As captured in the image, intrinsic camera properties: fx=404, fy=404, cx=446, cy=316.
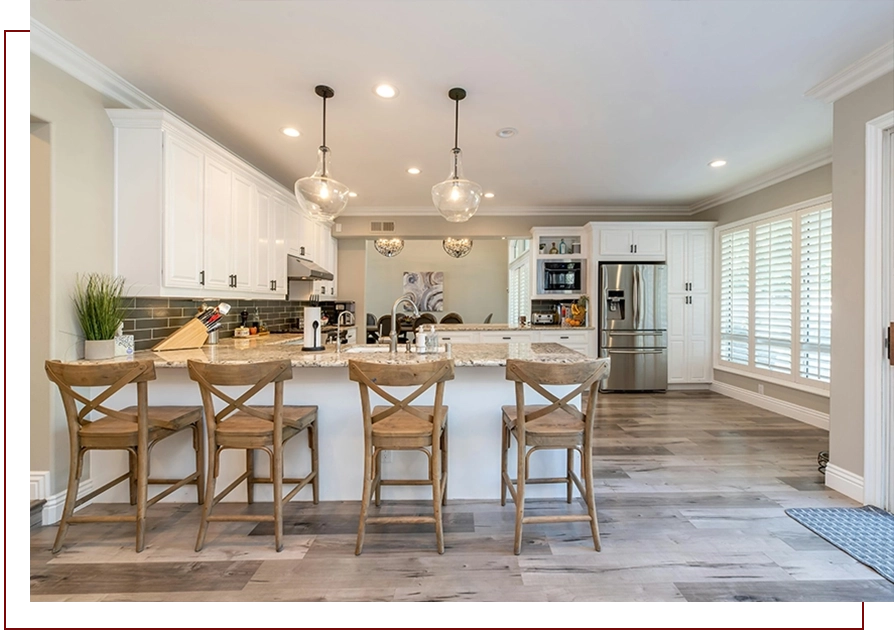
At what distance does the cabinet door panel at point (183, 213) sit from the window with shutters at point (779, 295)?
499cm

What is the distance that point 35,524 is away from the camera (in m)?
2.13

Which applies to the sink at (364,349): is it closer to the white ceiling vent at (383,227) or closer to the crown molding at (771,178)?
the white ceiling vent at (383,227)

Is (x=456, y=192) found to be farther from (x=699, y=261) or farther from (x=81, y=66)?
(x=699, y=261)

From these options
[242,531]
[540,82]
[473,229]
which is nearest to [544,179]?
[473,229]

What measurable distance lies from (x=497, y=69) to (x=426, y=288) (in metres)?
7.30

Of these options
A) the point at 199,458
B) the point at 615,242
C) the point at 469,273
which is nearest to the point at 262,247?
the point at 199,458

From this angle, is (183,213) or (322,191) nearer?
(322,191)

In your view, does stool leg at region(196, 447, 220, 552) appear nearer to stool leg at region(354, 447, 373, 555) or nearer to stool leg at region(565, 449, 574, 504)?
stool leg at region(354, 447, 373, 555)

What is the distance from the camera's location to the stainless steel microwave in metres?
5.85

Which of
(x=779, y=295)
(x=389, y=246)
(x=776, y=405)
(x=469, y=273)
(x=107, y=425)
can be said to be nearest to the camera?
(x=107, y=425)

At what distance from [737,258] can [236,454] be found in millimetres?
5800

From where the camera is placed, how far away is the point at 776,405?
4.46m

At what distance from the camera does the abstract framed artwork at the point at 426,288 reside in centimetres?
961

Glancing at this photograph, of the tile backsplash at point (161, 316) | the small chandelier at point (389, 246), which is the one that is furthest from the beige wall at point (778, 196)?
the tile backsplash at point (161, 316)
